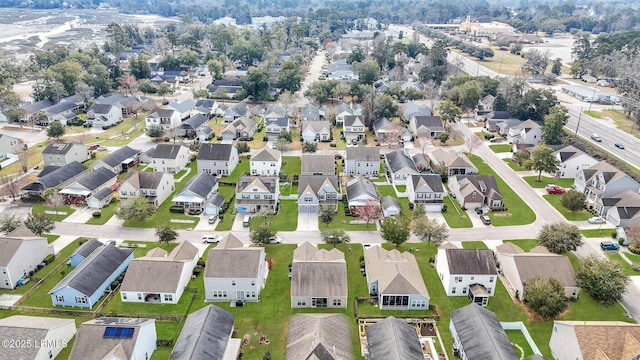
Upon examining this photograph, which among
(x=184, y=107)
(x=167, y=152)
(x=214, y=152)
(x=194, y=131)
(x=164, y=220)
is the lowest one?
(x=164, y=220)

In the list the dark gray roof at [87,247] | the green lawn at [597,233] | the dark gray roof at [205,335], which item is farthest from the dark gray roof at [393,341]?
the dark gray roof at [87,247]

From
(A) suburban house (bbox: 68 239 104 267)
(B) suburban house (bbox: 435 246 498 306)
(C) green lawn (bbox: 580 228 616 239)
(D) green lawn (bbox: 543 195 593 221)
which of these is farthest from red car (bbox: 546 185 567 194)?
(A) suburban house (bbox: 68 239 104 267)

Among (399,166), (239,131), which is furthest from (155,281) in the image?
(239,131)

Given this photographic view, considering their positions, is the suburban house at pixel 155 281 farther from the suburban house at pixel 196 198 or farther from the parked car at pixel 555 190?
the parked car at pixel 555 190

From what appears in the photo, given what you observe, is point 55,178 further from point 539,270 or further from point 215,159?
point 539,270

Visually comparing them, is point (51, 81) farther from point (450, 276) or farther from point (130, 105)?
point (450, 276)

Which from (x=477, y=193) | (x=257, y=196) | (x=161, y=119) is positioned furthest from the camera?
(x=161, y=119)
